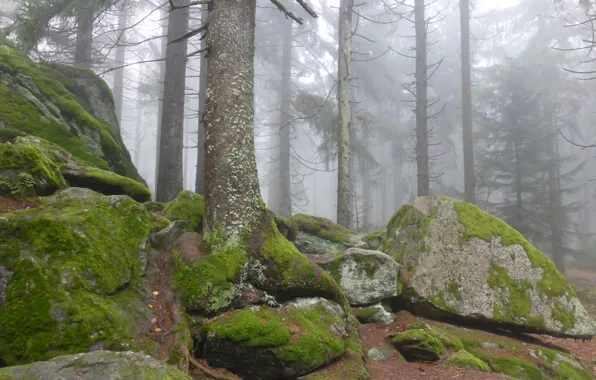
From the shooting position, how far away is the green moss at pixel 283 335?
13.4 ft

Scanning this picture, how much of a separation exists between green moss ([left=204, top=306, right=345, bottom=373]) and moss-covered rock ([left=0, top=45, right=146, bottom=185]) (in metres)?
4.21

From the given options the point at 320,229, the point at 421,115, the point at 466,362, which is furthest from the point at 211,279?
the point at 421,115

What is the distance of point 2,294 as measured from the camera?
10.3ft

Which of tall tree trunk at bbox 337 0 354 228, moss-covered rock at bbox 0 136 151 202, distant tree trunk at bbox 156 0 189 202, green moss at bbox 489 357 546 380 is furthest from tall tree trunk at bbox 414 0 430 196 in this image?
moss-covered rock at bbox 0 136 151 202

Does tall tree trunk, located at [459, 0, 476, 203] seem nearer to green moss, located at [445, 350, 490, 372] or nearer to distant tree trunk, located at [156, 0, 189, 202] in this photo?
green moss, located at [445, 350, 490, 372]

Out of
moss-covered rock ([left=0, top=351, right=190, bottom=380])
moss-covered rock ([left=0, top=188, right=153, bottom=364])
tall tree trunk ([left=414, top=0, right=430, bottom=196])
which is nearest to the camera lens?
moss-covered rock ([left=0, top=351, right=190, bottom=380])

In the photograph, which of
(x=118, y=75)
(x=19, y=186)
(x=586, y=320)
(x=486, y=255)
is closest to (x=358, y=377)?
(x=486, y=255)

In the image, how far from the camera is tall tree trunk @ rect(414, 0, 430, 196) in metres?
14.7

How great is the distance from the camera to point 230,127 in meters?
5.20

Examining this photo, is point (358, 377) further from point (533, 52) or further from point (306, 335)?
point (533, 52)

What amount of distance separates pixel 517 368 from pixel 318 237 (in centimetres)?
508

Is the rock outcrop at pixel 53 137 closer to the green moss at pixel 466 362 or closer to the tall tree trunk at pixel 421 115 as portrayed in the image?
the green moss at pixel 466 362

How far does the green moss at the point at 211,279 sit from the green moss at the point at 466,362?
3361 millimetres

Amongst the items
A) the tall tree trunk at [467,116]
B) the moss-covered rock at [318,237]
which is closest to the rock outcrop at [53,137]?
the moss-covered rock at [318,237]
